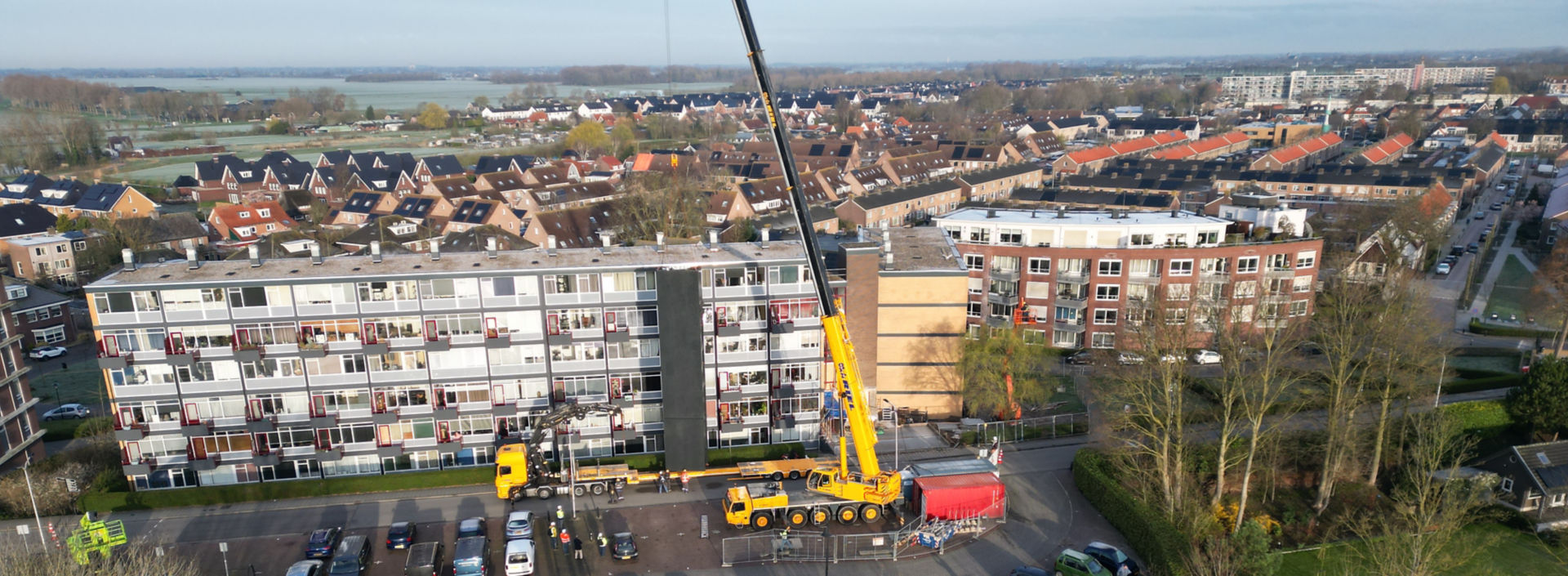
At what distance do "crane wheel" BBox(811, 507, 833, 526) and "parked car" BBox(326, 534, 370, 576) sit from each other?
54.1ft

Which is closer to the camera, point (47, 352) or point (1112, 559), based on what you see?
point (1112, 559)

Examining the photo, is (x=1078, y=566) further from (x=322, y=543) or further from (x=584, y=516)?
(x=322, y=543)

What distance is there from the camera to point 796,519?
32906 millimetres

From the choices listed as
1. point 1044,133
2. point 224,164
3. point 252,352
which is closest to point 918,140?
point 1044,133

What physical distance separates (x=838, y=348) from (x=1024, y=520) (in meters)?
10.6

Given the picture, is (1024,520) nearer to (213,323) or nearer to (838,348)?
(838,348)

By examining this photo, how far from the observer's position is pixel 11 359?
37.1 meters

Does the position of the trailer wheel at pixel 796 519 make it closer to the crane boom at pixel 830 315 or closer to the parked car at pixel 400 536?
the crane boom at pixel 830 315

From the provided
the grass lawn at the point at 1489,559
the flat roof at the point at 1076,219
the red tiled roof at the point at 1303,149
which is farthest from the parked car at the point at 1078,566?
the red tiled roof at the point at 1303,149

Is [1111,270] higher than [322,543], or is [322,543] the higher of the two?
[1111,270]

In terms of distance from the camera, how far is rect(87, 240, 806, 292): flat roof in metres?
34.8

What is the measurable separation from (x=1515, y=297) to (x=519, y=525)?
73042mm

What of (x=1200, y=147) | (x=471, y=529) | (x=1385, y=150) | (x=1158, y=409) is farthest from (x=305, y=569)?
(x=1385, y=150)

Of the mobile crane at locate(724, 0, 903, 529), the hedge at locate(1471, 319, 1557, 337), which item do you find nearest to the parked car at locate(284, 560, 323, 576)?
the mobile crane at locate(724, 0, 903, 529)
